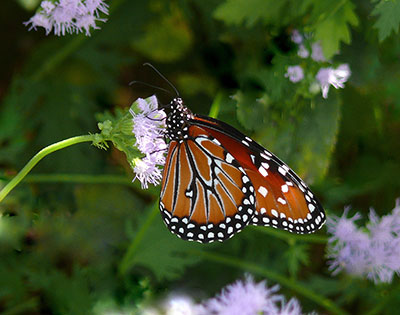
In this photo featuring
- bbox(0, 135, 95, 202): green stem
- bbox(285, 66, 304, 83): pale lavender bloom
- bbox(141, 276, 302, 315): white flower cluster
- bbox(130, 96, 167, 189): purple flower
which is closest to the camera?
bbox(0, 135, 95, 202): green stem

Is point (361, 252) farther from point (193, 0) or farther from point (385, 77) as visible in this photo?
point (193, 0)

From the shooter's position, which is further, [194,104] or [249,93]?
[194,104]

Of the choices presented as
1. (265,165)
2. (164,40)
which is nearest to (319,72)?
(265,165)

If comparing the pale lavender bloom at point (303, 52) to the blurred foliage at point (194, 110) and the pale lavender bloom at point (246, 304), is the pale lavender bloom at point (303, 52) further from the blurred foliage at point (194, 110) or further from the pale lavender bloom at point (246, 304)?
the pale lavender bloom at point (246, 304)

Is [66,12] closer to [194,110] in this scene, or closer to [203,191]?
[203,191]

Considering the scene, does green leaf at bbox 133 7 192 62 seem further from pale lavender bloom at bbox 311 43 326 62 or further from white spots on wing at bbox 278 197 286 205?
white spots on wing at bbox 278 197 286 205

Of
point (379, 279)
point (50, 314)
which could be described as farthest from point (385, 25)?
point (50, 314)

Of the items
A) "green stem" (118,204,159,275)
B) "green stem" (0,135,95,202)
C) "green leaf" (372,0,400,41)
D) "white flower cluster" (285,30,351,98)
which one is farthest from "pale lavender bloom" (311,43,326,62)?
"green stem" (0,135,95,202)
